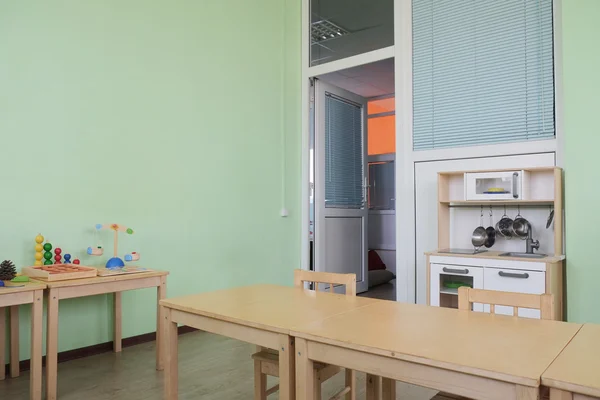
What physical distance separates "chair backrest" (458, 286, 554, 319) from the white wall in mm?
2118

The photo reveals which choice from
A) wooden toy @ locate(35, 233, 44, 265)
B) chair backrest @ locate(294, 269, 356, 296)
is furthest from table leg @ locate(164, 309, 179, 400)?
wooden toy @ locate(35, 233, 44, 265)


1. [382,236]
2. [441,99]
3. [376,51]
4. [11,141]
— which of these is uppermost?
[376,51]

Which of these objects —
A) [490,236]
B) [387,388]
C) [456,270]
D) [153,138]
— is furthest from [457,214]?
[153,138]

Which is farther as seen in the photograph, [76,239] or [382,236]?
[382,236]

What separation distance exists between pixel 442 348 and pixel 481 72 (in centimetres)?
322

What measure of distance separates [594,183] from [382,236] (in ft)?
15.2

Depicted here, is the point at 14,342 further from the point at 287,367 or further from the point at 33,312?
the point at 287,367

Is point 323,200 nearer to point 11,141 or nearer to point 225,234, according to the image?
point 225,234

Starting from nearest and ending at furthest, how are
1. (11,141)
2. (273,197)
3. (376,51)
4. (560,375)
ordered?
(560,375) < (11,141) < (376,51) < (273,197)

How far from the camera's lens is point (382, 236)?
7.71 metres

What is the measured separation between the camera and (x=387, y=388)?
2.06 metres

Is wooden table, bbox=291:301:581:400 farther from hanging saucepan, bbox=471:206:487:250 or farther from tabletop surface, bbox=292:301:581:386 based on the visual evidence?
hanging saucepan, bbox=471:206:487:250

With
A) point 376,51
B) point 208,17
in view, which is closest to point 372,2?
point 376,51

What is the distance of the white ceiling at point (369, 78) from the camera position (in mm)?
6477
